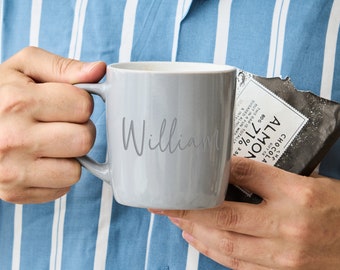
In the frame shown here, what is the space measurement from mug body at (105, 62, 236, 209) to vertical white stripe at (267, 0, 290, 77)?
284mm

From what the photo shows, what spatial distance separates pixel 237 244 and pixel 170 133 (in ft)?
0.75

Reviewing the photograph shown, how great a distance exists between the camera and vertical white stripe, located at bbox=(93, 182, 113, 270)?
94 cm

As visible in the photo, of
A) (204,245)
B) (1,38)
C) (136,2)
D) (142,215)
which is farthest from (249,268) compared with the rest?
(1,38)

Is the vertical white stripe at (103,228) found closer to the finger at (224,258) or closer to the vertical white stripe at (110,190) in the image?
the vertical white stripe at (110,190)

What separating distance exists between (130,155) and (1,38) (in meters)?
0.46

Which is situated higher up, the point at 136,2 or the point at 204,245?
the point at 136,2

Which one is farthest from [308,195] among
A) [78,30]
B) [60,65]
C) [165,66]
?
[78,30]

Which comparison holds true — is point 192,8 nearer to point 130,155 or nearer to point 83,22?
point 83,22

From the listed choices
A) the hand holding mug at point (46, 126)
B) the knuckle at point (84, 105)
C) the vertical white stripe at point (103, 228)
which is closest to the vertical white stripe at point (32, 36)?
the vertical white stripe at point (103, 228)

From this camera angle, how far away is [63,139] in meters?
0.68

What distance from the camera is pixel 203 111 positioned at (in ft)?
2.00

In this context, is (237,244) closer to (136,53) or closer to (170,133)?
(170,133)

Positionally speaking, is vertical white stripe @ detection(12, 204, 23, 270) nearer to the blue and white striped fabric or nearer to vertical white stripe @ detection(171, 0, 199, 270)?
the blue and white striped fabric

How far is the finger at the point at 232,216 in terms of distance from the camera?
0.73m
